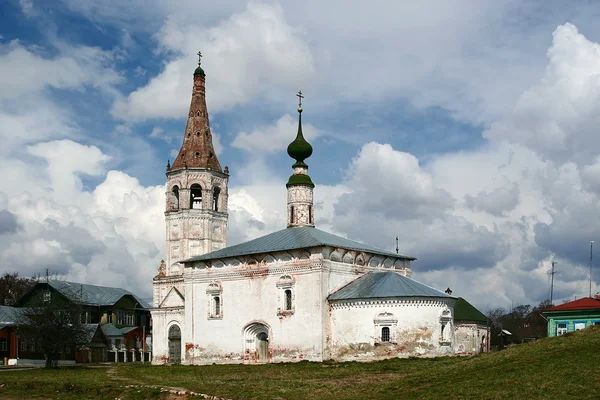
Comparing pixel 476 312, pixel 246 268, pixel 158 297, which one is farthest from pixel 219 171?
pixel 476 312

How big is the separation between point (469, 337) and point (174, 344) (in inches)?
590

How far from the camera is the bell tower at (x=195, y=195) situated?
41.5 metres

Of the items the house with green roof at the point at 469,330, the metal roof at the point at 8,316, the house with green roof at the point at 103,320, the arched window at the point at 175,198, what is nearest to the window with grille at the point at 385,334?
the house with green roof at the point at 469,330

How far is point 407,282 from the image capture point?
101ft

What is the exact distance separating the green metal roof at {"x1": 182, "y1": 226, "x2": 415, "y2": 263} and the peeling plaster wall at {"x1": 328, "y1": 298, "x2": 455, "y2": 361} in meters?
3.20

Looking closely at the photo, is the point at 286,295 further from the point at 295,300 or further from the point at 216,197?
the point at 216,197

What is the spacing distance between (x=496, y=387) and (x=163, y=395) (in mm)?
8801

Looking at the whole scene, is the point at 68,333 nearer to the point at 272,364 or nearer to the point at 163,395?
the point at 272,364

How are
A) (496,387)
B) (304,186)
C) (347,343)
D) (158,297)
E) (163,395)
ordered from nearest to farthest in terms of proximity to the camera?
(496,387) < (163,395) < (347,343) < (304,186) < (158,297)

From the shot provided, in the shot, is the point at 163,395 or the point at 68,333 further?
the point at 68,333

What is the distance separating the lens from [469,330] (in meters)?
38.8

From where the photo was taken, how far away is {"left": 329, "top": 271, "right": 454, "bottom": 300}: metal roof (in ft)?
98.0

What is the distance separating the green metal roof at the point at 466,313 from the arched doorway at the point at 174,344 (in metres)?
14.3

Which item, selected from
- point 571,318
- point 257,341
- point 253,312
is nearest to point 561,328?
point 571,318
